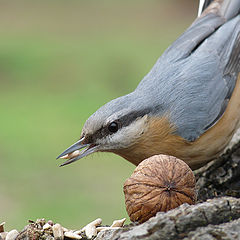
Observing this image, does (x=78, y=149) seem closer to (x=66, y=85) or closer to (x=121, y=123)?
(x=121, y=123)

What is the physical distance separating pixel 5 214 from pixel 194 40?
148 inches

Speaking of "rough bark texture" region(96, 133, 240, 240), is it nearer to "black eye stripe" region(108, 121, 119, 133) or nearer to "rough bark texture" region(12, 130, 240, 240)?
"rough bark texture" region(12, 130, 240, 240)

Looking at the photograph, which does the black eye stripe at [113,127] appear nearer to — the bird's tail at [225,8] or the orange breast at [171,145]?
the orange breast at [171,145]

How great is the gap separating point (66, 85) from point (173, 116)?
8.44 meters

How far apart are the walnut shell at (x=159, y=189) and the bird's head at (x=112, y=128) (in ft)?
2.39

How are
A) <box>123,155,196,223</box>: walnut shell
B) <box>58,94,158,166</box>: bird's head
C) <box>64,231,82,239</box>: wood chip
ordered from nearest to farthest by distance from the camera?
<box>123,155,196,223</box>: walnut shell, <box>64,231,82,239</box>: wood chip, <box>58,94,158,166</box>: bird's head

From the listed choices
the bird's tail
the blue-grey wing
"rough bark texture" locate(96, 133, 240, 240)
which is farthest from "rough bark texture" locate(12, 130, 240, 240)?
the bird's tail

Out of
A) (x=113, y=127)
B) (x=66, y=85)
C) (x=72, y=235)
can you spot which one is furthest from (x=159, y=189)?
(x=66, y=85)

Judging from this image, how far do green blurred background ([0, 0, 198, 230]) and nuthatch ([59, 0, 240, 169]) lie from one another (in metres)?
3.06

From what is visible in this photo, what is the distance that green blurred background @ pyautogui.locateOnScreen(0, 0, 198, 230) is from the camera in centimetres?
752

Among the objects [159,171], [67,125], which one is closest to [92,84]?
[67,125]

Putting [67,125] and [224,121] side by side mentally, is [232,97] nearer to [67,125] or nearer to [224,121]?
[224,121]

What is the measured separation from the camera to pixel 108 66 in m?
12.7

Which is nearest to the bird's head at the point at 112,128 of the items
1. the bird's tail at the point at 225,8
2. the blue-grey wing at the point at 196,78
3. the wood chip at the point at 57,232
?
the blue-grey wing at the point at 196,78
